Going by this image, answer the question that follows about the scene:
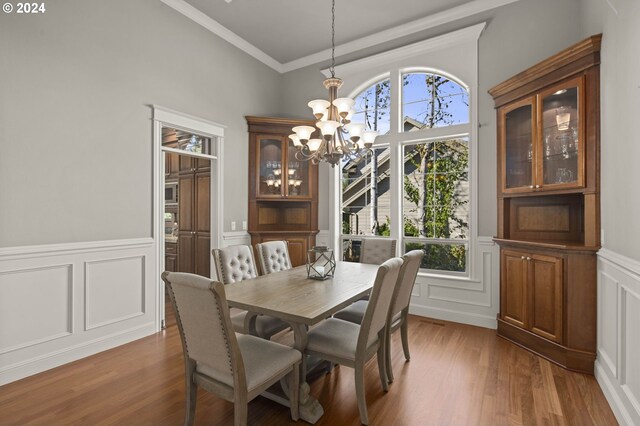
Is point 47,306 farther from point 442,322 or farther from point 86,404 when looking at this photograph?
point 442,322

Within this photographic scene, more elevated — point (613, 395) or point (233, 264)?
point (233, 264)

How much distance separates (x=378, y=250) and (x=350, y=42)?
2.97 meters

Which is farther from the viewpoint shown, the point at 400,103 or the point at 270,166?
the point at 270,166

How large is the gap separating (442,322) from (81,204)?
392cm

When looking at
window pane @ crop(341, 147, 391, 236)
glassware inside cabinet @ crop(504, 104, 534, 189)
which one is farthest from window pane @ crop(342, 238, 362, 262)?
glassware inside cabinet @ crop(504, 104, 534, 189)

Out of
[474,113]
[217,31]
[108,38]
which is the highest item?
[217,31]

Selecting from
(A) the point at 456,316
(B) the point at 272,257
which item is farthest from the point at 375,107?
(A) the point at 456,316

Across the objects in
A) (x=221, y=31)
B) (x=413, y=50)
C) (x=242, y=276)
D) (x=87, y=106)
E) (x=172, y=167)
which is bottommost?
(x=242, y=276)

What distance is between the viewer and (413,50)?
4.15 meters

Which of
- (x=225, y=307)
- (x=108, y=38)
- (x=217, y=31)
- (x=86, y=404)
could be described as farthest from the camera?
(x=217, y=31)

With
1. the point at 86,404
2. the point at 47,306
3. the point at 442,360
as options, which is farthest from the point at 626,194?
the point at 47,306

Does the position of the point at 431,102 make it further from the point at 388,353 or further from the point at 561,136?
the point at 388,353

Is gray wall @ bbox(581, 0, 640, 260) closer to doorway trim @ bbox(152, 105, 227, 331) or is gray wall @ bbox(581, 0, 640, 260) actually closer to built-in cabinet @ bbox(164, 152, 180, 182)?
doorway trim @ bbox(152, 105, 227, 331)

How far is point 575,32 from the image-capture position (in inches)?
125
